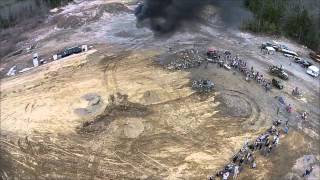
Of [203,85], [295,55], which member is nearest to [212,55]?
[203,85]

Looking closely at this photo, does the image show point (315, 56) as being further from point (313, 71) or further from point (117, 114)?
point (117, 114)

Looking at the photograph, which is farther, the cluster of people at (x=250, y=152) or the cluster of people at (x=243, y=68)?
the cluster of people at (x=243, y=68)

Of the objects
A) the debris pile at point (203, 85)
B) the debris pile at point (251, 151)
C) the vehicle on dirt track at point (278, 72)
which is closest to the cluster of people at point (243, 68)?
the vehicle on dirt track at point (278, 72)

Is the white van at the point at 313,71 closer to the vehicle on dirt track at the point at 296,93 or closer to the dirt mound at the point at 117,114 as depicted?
the vehicle on dirt track at the point at 296,93

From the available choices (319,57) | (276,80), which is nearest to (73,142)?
(276,80)

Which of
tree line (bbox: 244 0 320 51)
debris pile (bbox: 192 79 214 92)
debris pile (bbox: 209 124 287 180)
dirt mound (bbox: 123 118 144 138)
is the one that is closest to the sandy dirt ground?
dirt mound (bbox: 123 118 144 138)

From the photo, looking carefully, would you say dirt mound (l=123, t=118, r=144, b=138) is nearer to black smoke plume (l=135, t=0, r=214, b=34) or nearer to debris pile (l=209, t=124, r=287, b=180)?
debris pile (l=209, t=124, r=287, b=180)
